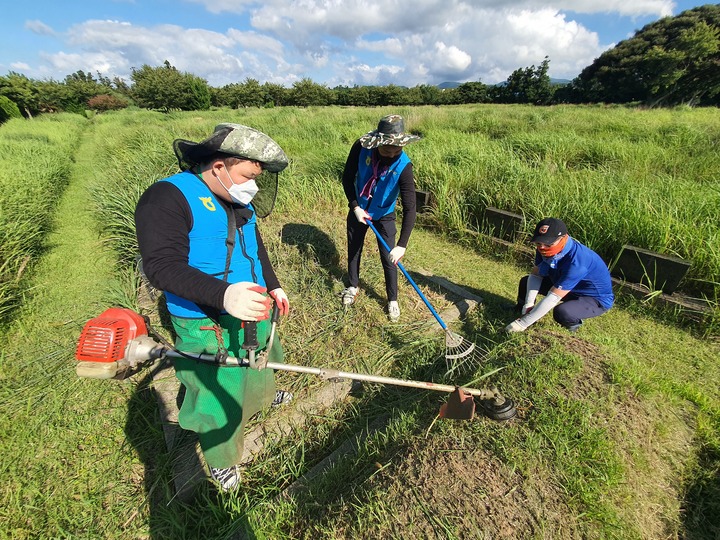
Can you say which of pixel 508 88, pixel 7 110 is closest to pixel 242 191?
pixel 7 110

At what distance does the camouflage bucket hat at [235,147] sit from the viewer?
4.75 ft

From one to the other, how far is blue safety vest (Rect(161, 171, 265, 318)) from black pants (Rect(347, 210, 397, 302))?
63.9 inches

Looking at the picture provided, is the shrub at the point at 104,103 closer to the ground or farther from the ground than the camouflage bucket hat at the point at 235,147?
farther from the ground

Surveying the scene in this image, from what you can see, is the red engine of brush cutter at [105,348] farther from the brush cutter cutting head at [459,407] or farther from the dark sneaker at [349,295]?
the dark sneaker at [349,295]

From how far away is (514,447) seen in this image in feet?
5.53

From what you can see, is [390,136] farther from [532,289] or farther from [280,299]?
[532,289]

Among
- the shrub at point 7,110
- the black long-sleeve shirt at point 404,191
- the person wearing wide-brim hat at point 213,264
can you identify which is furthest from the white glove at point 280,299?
the shrub at point 7,110

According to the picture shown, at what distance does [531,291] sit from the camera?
117 inches

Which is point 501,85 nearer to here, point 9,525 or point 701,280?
point 701,280

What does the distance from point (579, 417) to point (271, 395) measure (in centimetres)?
192

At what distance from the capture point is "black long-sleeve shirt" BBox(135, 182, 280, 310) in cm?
125

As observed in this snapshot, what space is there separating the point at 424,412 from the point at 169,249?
1.88 m

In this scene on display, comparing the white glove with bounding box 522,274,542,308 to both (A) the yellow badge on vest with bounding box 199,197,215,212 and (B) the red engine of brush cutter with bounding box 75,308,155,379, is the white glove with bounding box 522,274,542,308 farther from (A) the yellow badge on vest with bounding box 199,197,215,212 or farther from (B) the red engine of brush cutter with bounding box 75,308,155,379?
(B) the red engine of brush cutter with bounding box 75,308,155,379

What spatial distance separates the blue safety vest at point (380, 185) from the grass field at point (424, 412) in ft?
3.52
